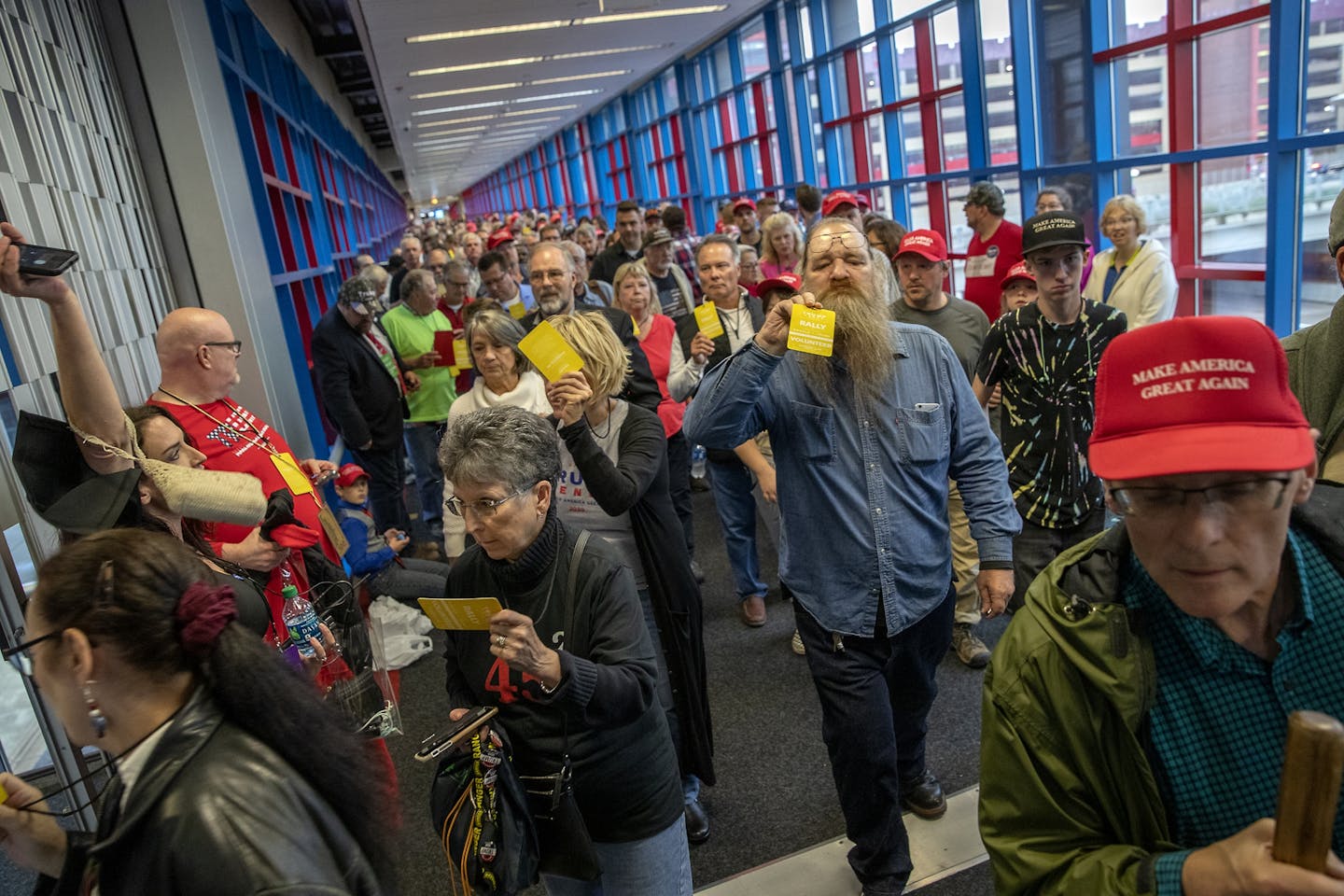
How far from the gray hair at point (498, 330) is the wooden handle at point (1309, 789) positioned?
10.0 feet

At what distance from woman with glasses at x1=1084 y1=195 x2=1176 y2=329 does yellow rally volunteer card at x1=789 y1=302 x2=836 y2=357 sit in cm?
371

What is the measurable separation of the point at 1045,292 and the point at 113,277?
12.2 ft

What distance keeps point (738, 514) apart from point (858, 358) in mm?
2387

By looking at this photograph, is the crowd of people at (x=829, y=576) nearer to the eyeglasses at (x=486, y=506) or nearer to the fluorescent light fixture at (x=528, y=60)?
the eyeglasses at (x=486, y=506)

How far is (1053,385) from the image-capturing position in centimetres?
343

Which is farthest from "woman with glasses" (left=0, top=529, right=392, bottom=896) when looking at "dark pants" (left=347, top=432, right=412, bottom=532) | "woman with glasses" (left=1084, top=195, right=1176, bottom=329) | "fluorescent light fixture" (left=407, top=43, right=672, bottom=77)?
"fluorescent light fixture" (left=407, top=43, right=672, bottom=77)

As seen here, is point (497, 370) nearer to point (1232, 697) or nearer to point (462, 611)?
point (462, 611)

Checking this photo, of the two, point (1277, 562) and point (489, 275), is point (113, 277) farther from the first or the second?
point (1277, 562)

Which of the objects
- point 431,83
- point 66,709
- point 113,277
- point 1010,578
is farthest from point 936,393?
point 431,83

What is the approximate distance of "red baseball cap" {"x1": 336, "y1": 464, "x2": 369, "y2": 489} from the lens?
4.51 metres

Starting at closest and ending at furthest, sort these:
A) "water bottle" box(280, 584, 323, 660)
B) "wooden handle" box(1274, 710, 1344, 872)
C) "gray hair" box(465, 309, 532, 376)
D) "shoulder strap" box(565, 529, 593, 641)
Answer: "wooden handle" box(1274, 710, 1344, 872) < "shoulder strap" box(565, 529, 593, 641) < "water bottle" box(280, 584, 323, 660) < "gray hair" box(465, 309, 532, 376)

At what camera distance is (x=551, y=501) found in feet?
7.21

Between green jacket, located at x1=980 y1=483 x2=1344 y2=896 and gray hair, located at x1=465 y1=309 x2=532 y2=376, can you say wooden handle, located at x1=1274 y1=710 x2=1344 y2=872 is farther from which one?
gray hair, located at x1=465 y1=309 x2=532 y2=376

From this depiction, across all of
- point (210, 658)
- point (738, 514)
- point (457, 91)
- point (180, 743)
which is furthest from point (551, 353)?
point (457, 91)
